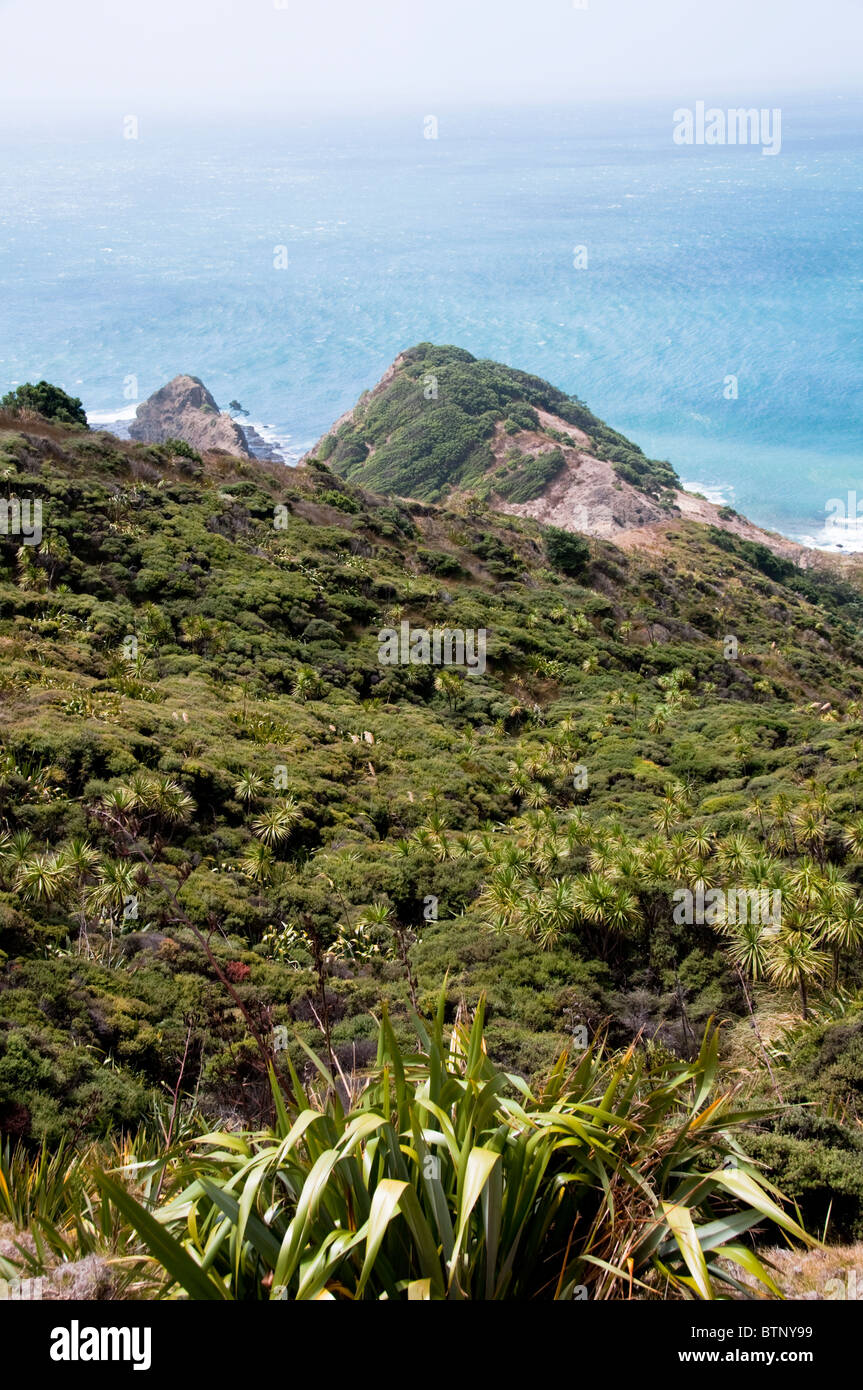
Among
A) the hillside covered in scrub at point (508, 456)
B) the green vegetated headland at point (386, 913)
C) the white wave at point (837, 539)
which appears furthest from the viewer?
the white wave at point (837, 539)

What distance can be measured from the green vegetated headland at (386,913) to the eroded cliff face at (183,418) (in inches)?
2936

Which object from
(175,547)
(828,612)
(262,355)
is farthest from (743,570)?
(262,355)

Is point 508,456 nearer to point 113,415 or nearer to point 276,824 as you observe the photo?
point 113,415

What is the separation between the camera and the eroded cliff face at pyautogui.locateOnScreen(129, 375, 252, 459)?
120375 millimetres

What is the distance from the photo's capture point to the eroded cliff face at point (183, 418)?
120375mm

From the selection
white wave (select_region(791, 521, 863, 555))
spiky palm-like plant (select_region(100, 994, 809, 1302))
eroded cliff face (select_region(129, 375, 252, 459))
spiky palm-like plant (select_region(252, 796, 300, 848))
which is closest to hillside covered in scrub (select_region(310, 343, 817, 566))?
white wave (select_region(791, 521, 863, 555))

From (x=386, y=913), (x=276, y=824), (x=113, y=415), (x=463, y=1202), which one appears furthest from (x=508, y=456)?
(x=463, y=1202)

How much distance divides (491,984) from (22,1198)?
385 inches

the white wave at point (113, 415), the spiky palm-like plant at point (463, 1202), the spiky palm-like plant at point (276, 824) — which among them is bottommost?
the spiky palm-like plant at point (276, 824)

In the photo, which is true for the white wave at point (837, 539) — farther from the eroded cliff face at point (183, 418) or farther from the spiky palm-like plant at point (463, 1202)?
the spiky palm-like plant at point (463, 1202)

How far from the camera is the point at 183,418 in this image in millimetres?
128125

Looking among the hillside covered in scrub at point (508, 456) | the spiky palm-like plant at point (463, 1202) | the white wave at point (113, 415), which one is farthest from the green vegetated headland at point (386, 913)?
the white wave at point (113, 415)

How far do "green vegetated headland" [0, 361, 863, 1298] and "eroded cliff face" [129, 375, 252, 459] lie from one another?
245 ft
